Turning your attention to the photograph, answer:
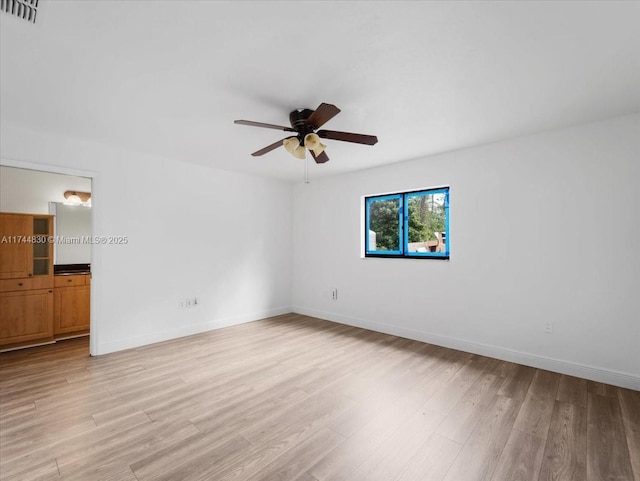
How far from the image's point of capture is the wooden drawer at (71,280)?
4.24 m

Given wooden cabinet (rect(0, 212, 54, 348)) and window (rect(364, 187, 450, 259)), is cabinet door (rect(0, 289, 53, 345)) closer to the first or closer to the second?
wooden cabinet (rect(0, 212, 54, 348))

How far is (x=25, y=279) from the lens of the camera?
396 cm

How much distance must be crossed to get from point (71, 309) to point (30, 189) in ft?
6.09

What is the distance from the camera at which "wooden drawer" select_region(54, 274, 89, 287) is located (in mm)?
4242

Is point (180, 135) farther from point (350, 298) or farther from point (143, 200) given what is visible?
point (350, 298)

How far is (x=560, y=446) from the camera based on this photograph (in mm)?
1949

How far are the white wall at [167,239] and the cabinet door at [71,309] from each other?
3.88ft

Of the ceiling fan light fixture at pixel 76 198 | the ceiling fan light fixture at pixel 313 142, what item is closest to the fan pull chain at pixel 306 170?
the ceiling fan light fixture at pixel 313 142

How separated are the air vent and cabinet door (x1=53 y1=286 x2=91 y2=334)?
3.91 meters

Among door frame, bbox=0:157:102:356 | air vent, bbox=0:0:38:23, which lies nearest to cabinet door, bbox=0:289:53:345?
door frame, bbox=0:157:102:356

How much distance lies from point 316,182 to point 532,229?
3.37m

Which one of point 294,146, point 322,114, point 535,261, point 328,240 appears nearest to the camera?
point 322,114

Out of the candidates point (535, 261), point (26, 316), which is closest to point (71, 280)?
point (26, 316)

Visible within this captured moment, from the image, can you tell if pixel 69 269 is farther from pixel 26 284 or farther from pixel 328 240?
pixel 328 240
